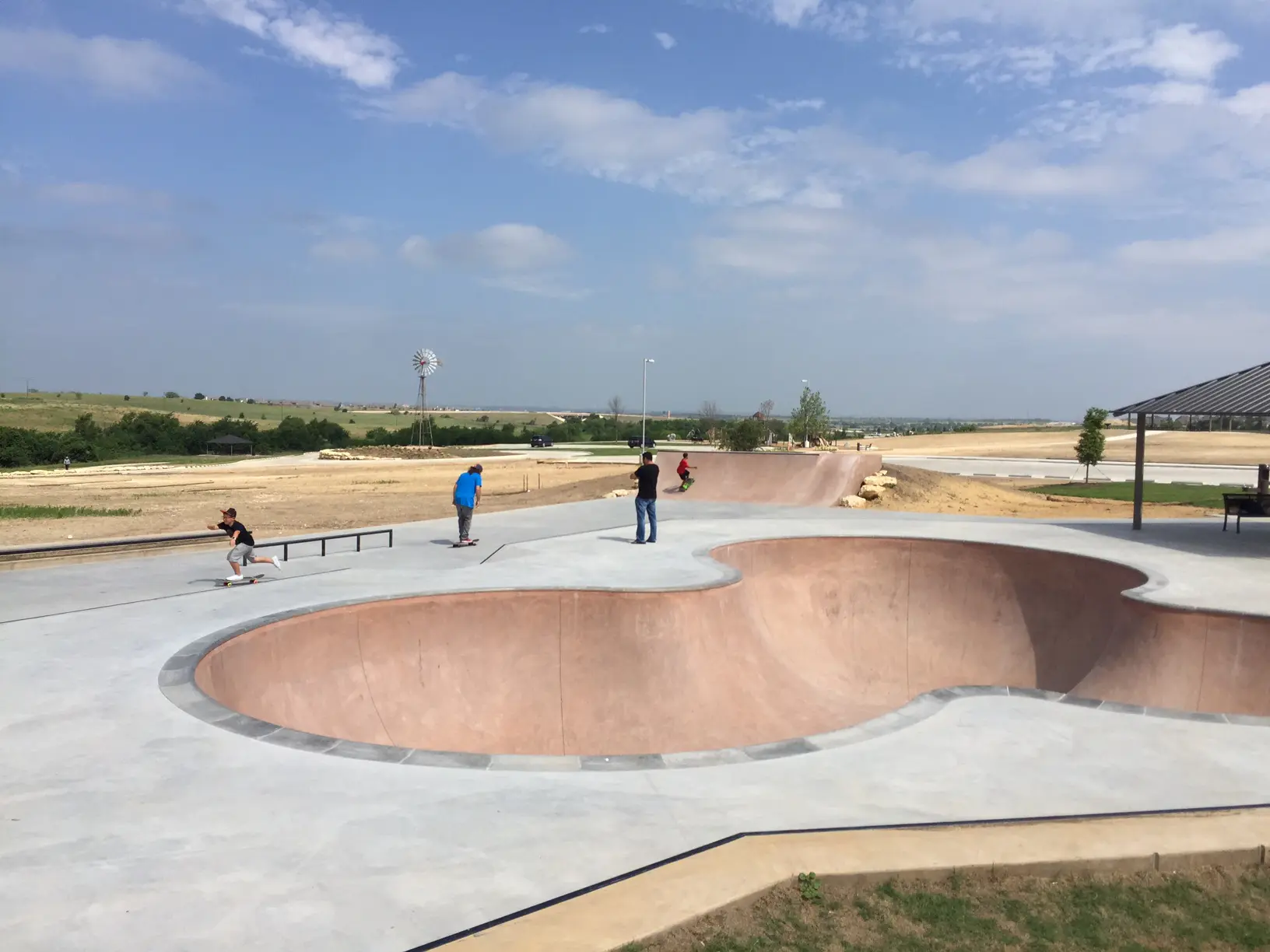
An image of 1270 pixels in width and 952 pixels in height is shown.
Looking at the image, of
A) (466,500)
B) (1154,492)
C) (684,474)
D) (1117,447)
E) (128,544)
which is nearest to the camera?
(128,544)

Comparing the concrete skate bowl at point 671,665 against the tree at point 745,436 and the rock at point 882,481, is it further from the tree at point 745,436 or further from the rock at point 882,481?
the tree at point 745,436

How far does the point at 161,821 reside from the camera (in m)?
4.70

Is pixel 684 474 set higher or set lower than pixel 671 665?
higher

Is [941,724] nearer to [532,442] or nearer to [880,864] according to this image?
[880,864]

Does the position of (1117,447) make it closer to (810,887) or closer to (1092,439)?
(1092,439)

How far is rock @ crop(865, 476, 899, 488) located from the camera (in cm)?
2531

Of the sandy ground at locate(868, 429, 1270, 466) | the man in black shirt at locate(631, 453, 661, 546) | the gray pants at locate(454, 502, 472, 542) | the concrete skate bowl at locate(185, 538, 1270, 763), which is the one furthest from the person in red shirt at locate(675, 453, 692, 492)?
the sandy ground at locate(868, 429, 1270, 466)

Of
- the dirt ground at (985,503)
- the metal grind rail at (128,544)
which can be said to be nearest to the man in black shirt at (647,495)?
the metal grind rail at (128,544)

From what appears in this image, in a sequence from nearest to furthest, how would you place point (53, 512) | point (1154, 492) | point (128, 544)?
point (128, 544)
point (53, 512)
point (1154, 492)

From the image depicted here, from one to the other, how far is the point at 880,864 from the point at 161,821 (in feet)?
12.9

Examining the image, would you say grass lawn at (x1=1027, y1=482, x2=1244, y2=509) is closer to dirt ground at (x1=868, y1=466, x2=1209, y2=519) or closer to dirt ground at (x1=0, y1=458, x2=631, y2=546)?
dirt ground at (x1=868, y1=466, x2=1209, y2=519)

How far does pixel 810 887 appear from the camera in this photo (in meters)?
4.12

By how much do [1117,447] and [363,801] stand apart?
85.0 metres

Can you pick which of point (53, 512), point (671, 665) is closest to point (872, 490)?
point (671, 665)
